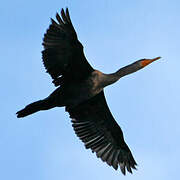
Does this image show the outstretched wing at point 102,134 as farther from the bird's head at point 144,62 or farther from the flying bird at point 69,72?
the bird's head at point 144,62

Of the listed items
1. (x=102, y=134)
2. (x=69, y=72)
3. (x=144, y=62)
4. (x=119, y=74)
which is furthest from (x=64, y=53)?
(x=102, y=134)

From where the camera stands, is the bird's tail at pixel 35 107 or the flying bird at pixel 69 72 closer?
the flying bird at pixel 69 72

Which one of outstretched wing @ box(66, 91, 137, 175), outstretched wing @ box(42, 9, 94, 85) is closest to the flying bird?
outstretched wing @ box(42, 9, 94, 85)

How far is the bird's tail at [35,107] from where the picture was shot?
41.2ft

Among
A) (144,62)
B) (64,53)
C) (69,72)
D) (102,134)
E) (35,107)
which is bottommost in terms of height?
(102,134)

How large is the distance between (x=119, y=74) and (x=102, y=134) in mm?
Result: 2217

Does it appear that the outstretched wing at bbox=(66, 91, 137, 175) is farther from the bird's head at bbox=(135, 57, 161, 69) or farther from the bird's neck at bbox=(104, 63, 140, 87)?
the bird's head at bbox=(135, 57, 161, 69)

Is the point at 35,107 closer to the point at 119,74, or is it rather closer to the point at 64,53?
the point at 64,53

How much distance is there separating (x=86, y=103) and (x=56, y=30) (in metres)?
2.14

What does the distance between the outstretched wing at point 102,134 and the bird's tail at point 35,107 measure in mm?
1294

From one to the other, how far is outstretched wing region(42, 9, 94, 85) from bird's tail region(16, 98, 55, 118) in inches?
21.6

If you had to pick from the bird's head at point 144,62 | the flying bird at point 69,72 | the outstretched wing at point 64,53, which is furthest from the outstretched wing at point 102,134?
the bird's head at point 144,62

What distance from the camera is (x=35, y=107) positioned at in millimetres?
12562

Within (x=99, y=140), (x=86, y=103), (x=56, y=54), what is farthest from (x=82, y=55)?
(x=99, y=140)
